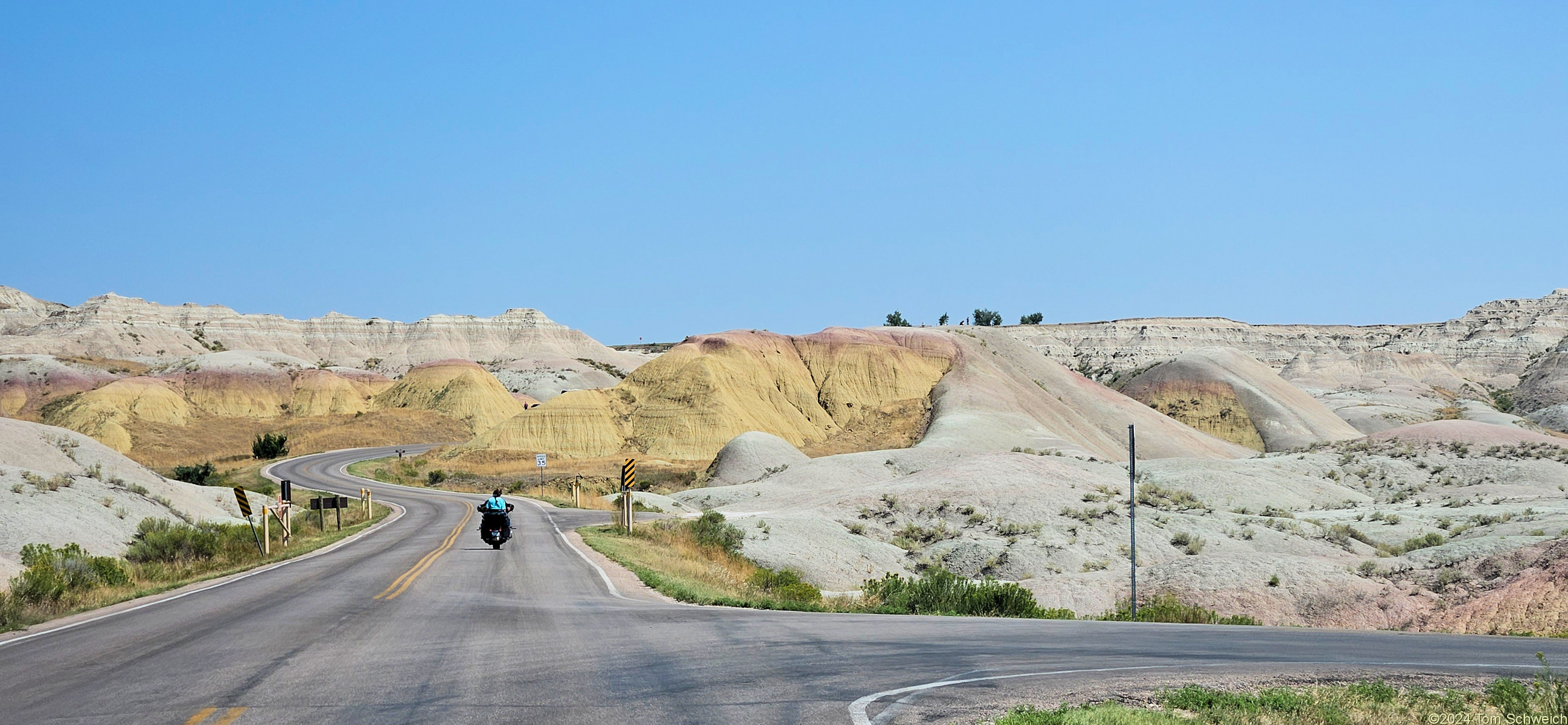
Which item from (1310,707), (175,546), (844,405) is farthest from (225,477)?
(1310,707)

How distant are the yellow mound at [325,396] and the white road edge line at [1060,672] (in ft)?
409

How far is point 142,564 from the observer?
26.6m

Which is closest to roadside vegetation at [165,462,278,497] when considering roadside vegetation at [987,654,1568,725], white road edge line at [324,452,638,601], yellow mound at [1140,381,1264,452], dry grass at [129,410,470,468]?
white road edge line at [324,452,638,601]

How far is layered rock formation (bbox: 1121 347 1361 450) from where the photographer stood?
98.2 meters

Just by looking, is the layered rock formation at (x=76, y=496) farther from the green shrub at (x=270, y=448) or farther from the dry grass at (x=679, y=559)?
the green shrub at (x=270, y=448)

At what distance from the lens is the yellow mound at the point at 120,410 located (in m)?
101

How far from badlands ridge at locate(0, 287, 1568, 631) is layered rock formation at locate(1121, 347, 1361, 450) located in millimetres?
387

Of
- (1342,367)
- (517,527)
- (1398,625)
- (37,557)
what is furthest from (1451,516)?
(1342,367)

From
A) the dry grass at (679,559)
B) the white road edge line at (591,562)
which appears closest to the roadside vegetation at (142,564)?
the white road edge line at (591,562)

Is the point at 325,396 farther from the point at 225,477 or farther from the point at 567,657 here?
the point at 567,657

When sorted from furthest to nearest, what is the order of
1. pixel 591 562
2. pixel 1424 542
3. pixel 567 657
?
pixel 1424 542 → pixel 591 562 → pixel 567 657

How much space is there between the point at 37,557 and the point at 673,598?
14.0 m

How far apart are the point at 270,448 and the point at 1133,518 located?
84847 millimetres

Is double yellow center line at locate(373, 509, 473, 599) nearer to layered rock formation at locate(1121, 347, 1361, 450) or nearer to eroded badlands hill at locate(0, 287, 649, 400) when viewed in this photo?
layered rock formation at locate(1121, 347, 1361, 450)
